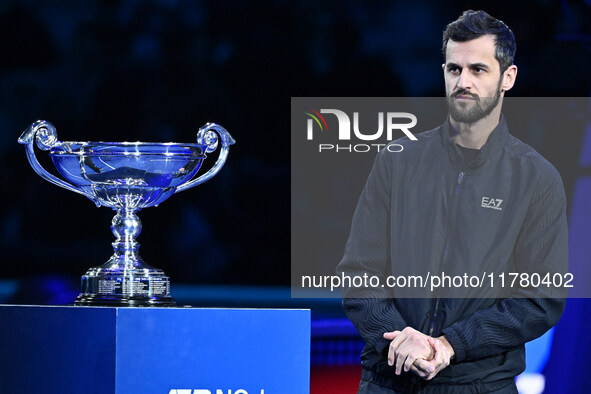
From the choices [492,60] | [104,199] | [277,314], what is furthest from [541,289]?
[104,199]

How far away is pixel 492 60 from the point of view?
2750mm

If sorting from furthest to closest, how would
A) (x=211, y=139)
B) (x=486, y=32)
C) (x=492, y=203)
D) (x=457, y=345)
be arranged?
(x=486, y=32)
(x=492, y=203)
(x=457, y=345)
(x=211, y=139)

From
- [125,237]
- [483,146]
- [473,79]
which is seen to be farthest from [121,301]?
[473,79]

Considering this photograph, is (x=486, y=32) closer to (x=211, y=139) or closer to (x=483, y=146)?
(x=483, y=146)

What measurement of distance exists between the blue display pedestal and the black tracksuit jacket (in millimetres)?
636

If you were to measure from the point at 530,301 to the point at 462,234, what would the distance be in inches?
Answer: 10.3

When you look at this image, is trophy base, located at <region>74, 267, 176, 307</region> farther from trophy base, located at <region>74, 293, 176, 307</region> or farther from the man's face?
the man's face

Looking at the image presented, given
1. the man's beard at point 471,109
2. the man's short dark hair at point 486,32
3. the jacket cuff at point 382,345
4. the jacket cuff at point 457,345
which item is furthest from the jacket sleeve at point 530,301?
the man's short dark hair at point 486,32

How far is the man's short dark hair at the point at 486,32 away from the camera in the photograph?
2.75m

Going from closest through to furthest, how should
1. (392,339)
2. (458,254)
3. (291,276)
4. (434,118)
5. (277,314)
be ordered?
(277,314) < (392,339) < (458,254) < (434,118) < (291,276)

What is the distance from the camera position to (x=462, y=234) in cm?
263

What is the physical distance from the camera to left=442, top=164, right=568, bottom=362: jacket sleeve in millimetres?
2445

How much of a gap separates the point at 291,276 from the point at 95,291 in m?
1.35

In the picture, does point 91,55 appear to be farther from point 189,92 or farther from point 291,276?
point 291,276
